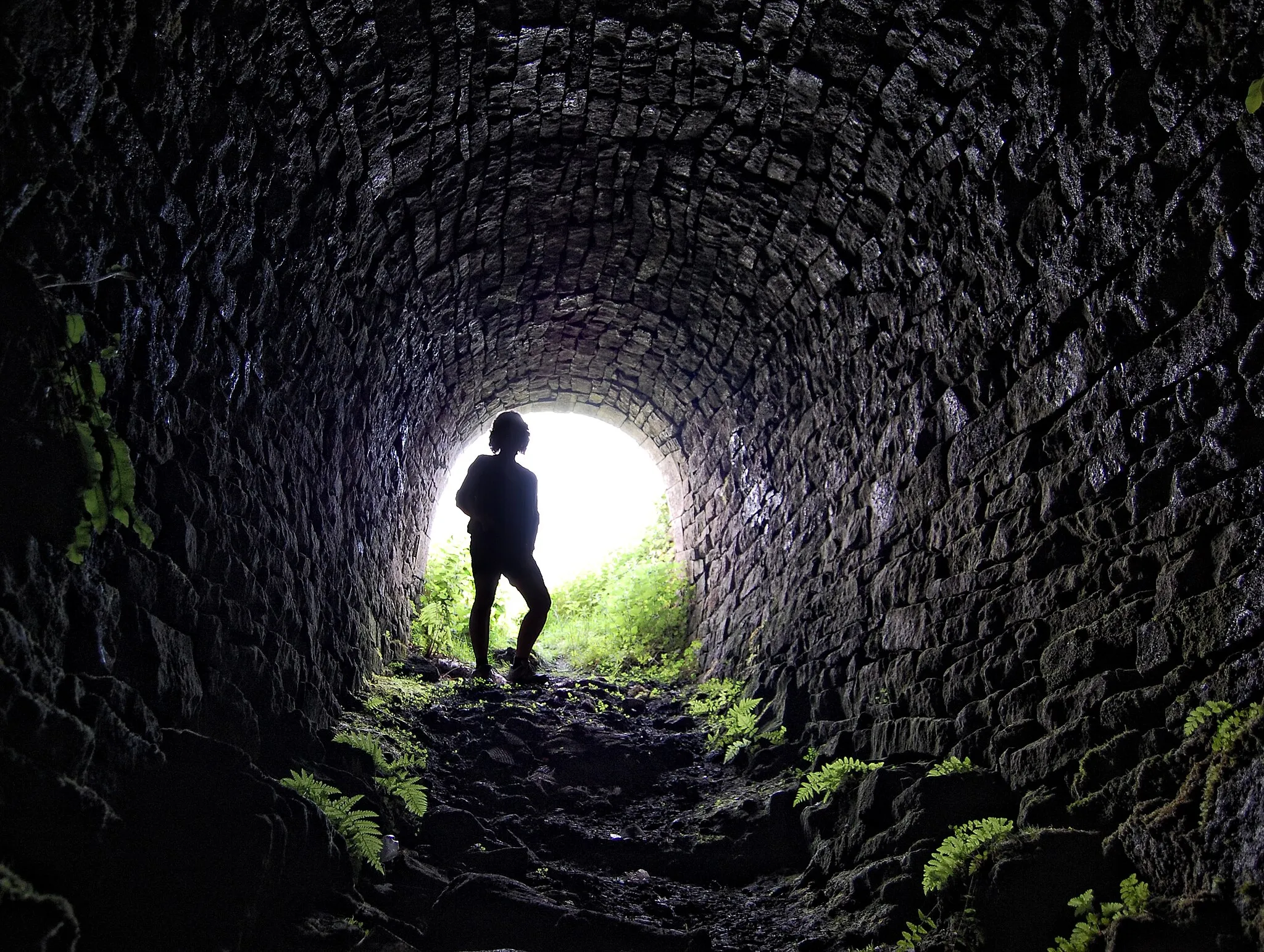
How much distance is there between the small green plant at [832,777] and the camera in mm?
4227

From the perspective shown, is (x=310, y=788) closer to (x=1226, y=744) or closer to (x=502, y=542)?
(x=1226, y=744)

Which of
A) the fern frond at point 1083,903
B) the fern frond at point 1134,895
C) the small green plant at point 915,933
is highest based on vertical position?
the fern frond at point 1134,895

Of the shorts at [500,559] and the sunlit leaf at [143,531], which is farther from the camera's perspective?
the shorts at [500,559]

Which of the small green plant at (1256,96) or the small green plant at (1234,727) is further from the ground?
the small green plant at (1256,96)

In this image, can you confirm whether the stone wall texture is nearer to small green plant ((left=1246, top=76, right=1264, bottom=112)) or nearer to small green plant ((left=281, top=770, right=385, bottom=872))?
small green plant ((left=1246, top=76, right=1264, bottom=112))

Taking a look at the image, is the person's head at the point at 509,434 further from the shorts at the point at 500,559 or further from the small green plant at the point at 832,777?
the small green plant at the point at 832,777

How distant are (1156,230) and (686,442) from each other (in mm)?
6126

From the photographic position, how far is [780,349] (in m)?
6.35

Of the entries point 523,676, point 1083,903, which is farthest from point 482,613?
point 1083,903

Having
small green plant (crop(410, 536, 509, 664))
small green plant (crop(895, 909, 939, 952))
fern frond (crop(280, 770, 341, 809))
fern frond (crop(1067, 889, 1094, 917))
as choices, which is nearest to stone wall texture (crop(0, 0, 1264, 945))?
fern frond (crop(280, 770, 341, 809))

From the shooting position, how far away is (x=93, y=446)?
7.96ft

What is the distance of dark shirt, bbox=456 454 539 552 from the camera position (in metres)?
7.00

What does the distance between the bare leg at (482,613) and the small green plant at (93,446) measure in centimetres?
444

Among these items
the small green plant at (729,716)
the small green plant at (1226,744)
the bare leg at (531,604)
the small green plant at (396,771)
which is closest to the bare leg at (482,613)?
the bare leg at (531,604)
